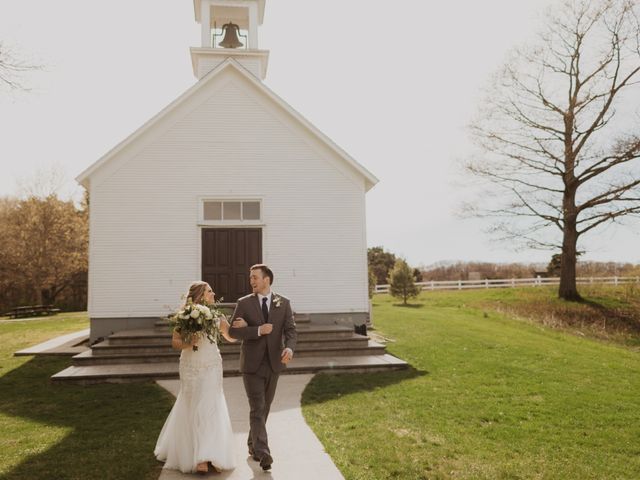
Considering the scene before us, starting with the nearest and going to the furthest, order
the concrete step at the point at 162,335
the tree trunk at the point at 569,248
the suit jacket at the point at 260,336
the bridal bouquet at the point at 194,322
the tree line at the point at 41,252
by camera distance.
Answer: the bridal bouquet at the point at 194,322, the suit jacket at the point at 260,336, the concrete step at the point at 162,335, the tree trunk at the point at 569,248, the tree line at the point at 41,252

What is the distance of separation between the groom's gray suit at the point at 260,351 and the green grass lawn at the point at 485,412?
1.04 meters

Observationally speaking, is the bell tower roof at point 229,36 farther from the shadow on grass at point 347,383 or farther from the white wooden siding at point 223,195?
the shadow on grass at point 347,383

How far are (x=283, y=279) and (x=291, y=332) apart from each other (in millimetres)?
8767

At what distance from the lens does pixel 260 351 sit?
5664 millimetres

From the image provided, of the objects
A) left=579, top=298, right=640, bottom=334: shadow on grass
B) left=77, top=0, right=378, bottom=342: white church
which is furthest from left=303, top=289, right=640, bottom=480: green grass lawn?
left=579, top=298, right=640, bottom=334: shadow on grass

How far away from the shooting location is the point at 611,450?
21.1 feet

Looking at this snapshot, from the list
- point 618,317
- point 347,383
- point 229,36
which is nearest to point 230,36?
point 229,36

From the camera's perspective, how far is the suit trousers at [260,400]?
539 cm

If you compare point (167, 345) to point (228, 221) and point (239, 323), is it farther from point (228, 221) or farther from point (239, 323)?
point (239, 323)

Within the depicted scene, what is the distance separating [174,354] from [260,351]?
672cm

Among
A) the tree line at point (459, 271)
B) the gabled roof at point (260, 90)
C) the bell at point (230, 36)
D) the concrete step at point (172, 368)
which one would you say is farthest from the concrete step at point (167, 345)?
the tree line at point (459, 271)

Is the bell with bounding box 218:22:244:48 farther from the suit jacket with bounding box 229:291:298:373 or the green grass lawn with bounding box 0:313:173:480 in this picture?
the suit jacket with bounding box 229:291:298:373

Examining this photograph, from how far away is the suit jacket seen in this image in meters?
5.64

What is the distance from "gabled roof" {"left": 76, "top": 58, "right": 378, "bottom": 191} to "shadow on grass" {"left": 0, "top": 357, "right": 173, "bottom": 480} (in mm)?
6192
